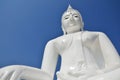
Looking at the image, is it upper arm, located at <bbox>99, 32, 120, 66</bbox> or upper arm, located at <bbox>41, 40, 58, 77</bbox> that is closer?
upper arm, located at <bbox>99, 32, 120, 66</bbox>

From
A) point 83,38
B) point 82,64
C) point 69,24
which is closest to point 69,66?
point 82,64

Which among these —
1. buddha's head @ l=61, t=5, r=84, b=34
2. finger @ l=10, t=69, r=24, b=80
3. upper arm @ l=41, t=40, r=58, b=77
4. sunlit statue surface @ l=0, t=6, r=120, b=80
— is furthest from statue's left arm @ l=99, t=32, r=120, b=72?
finger @ l=10, t=69, r=24, b=80

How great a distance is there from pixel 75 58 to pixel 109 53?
8.8 inches

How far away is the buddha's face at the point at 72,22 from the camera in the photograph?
1908 millimetres

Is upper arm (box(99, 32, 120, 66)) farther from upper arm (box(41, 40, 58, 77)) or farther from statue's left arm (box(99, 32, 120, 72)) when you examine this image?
upper arm (box(41, 40, 58, 77))

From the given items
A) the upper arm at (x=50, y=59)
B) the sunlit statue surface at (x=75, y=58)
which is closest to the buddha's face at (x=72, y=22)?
the sunlit statue surface at (x=75, y=58)

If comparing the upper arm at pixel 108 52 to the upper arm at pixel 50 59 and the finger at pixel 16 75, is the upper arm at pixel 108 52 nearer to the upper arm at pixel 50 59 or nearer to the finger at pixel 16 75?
the upper arm at pixel 50 59

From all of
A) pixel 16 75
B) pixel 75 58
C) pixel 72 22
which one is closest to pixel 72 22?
pixel 72 22

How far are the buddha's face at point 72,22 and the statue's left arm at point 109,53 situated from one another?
21 centimetres

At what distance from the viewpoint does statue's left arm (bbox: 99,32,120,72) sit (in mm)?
1612

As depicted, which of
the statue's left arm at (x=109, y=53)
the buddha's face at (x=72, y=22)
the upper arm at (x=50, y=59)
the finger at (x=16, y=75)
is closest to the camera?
the finger at (x=16, y=75)

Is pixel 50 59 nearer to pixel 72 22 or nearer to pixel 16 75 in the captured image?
pixel 72 22

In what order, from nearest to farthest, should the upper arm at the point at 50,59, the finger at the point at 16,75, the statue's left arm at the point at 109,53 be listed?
1. the finger at the point at 16,75
2. the statue's left arm at the point at 109,53
3. the upper arm at the point at 50,59

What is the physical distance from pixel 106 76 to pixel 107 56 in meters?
0.33
